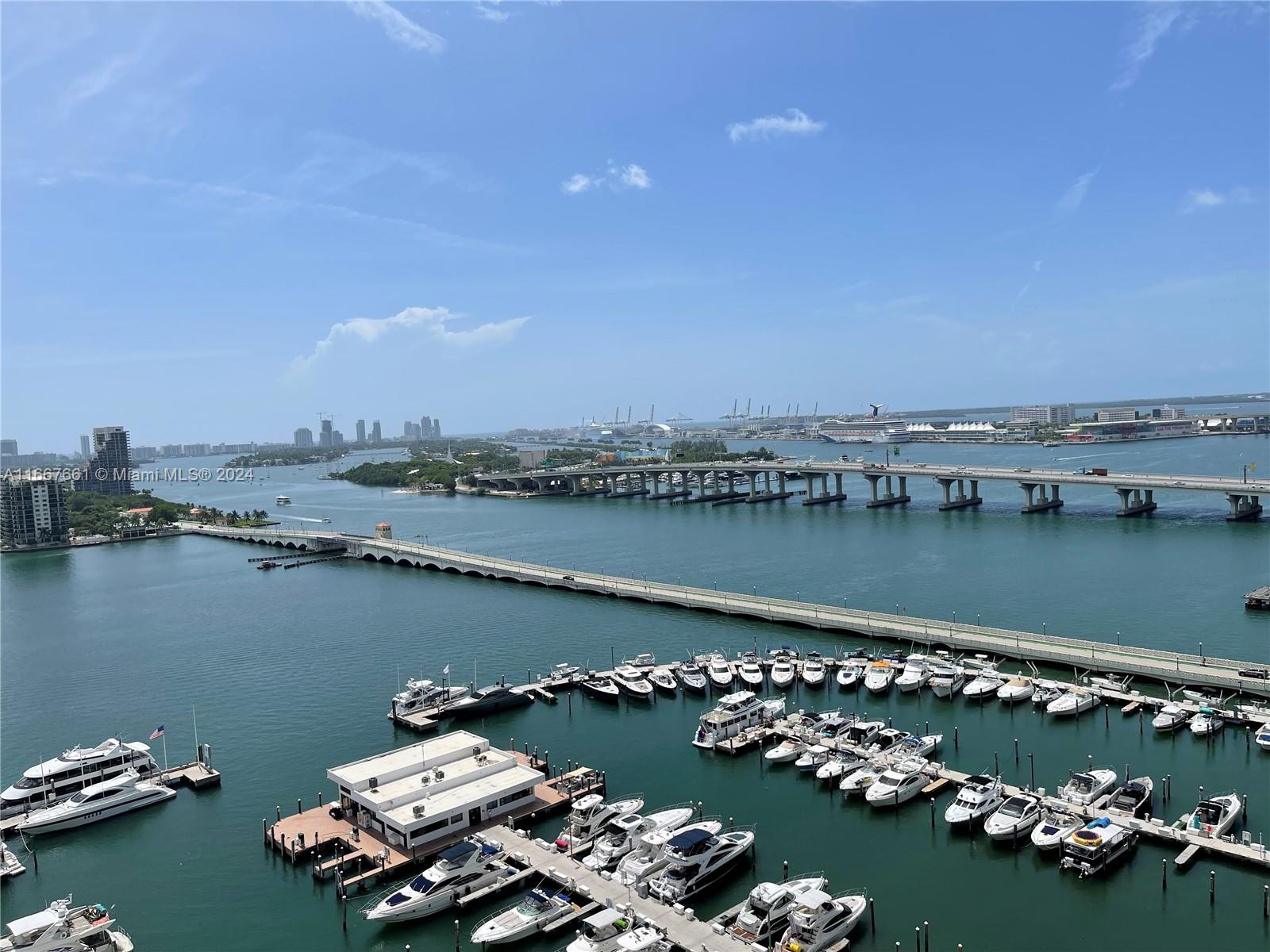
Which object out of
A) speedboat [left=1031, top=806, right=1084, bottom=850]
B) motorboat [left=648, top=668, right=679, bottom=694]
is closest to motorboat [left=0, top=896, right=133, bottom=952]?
motorboat [left=648, top=668, right=679, bottom=694]

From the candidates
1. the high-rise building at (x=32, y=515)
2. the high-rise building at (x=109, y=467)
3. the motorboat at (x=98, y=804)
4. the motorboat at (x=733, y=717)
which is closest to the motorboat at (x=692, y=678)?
the motorboat at (x=733, y=717)

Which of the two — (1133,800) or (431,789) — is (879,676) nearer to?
(1133,800)

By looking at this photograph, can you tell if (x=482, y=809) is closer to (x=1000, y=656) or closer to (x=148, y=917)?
(x=148, y=917)

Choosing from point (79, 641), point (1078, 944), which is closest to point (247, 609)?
point (79, 641)

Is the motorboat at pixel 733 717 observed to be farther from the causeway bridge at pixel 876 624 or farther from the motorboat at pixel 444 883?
the causeway bridge at pixel 876 624

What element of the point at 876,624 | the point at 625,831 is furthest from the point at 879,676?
A: the point at 625,831

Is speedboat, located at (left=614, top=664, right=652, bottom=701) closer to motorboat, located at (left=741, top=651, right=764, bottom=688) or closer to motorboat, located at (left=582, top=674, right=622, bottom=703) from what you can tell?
motorboat, located at (left=582, top=674, right=622, bottom=703)
